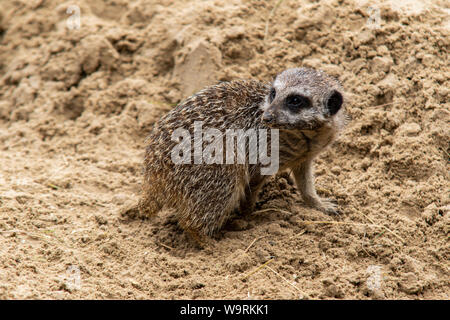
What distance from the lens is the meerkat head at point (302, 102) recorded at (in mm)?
3424

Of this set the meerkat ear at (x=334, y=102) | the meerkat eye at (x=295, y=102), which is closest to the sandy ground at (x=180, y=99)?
the meerkat ear at (x=334, y=102)

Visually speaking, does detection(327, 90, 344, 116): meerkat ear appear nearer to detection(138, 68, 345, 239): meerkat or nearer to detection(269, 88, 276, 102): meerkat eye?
detection(138, 68, 345, 239): meerkat

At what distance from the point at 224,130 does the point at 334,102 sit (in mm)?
835

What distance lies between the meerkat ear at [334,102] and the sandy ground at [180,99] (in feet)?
2.52

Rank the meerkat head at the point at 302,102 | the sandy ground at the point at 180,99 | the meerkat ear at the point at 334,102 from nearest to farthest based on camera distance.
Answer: the sandy ground at the point at 180,99 → the meerkat head at the point at 302,102 → the meerkat ear at the point at 334,102

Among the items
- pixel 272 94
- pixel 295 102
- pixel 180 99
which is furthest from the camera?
pixel 180 99

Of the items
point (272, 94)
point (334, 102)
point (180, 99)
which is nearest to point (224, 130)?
point (272, 94)

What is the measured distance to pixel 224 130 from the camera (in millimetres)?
3697

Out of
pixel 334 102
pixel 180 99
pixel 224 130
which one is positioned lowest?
pixel 180 99

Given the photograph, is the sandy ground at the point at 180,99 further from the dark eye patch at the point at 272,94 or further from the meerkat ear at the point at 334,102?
the dark eye patch at the point at 272,94

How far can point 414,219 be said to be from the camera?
3623 mm

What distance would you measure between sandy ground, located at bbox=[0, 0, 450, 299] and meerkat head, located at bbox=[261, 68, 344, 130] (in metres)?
0.78

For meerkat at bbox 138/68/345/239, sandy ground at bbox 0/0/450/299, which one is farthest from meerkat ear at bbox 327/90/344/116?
sandy ground at bbox 0/0/450/299

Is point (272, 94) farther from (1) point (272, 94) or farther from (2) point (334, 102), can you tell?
(2) point (334, 102)
